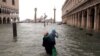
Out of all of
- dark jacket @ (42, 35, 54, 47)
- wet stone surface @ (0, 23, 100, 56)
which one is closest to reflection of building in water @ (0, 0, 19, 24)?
wet stone surface @ (0, 23, 100, 56)

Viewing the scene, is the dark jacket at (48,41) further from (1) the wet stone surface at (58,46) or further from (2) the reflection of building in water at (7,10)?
(2) the reflection of building in water at (7,10)

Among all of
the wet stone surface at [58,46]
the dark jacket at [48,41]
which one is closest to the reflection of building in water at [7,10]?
the wet stone surface at [58,46]

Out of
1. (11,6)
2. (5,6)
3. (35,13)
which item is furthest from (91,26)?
(35,13)

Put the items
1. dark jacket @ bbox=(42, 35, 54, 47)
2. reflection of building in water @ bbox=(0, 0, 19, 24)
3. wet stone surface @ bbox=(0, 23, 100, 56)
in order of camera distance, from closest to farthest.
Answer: dark jacket @ bbox=(42, 35, 54, 47) < wet stone surface @ bbox=(0, 23, 100, 56) < reflection of building in water @ bbox=(0, 0, 19, 24)

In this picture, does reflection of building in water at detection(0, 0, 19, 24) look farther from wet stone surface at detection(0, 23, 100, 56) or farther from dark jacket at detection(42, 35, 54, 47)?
dark jacket at detection(42, 35, 54, 47)

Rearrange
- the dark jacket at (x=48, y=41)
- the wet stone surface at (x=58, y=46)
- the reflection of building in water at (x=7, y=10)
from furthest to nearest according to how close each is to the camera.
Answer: the reflection of building in water at (x=7, y=10) < the wet stone surface at (x=58, y=46) < the dark jacket at (x=48, y=41)

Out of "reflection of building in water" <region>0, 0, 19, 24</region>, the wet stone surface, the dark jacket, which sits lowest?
the wet stone surface

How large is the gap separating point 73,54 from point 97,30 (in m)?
21.4

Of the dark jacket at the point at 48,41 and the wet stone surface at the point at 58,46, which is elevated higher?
the dark jacket at the point at 48,41

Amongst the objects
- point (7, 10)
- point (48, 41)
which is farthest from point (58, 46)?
point (7, 10)

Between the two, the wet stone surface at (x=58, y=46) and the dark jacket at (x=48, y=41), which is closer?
the dark jacket at (x=48, y=41)

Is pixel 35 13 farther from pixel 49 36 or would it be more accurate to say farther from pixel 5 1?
pixel 49 36

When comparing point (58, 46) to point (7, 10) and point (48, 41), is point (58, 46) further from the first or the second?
point (7, 10)

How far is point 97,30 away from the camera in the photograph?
1443 inches
